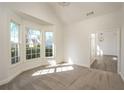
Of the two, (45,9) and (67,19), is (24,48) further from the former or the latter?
(67,19)

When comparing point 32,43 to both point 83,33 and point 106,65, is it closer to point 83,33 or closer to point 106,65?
point 83,33

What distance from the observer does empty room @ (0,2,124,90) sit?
9.64ft

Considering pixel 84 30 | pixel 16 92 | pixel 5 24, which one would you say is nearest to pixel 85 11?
pixel 84 30

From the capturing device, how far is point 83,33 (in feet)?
16.3

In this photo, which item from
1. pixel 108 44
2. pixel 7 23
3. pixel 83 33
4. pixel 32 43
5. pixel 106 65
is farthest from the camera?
pixel 108 44

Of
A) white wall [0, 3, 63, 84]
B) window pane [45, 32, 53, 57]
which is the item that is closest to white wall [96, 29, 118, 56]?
window pane [45, 32, 53, 57]

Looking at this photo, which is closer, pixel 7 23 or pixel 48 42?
pixel 7 23

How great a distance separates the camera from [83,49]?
5.02 metres

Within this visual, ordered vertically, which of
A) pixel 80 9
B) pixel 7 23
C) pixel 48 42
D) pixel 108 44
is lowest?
pixel 108 44

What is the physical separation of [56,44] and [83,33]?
5.37 feet

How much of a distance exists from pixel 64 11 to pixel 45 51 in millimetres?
2399

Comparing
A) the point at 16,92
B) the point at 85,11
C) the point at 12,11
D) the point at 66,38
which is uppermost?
the point at 85,11

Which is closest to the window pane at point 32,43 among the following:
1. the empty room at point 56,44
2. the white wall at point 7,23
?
the empty room at point 56,44

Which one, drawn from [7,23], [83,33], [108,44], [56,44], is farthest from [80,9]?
[108,44]
